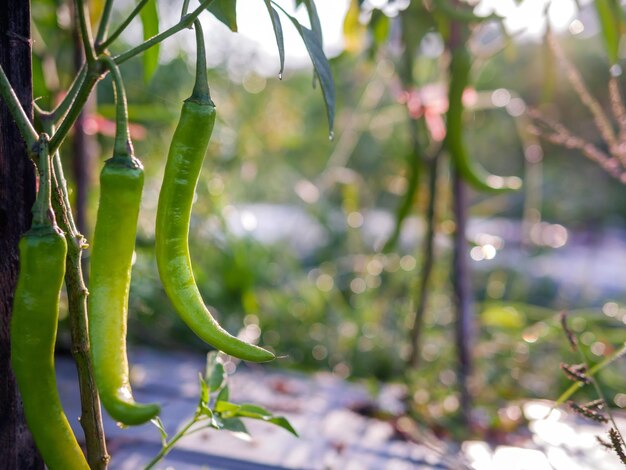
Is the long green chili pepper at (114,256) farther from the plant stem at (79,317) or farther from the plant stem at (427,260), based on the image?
the plant stem at (427,260)

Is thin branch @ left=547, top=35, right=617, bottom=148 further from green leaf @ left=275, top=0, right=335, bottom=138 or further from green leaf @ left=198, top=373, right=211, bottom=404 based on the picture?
green leaf @ left=198, top=373, right=211, bottom=404

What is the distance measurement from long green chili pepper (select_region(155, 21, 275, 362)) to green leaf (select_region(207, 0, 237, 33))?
0.08m

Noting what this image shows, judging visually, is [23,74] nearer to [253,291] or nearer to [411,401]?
[411,401]

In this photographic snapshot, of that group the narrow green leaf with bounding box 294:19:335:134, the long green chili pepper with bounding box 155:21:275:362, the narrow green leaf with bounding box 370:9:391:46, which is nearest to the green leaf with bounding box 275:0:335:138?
the narrow green leaf with bounding box 294:19:335:134

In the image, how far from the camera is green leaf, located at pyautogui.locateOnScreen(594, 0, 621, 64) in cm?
97

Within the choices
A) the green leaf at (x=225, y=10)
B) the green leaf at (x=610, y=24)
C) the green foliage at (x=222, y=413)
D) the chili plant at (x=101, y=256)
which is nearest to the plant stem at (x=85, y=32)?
the chili plant at (x=101, y=256)

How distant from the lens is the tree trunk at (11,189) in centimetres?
52

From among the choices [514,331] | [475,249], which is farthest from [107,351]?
[514,331]

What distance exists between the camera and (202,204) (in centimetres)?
196

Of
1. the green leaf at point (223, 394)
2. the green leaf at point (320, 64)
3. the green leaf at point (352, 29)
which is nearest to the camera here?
the green leaf at point (320, 64)

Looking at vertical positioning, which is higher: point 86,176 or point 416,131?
point 416,131

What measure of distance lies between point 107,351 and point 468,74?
32.8 inches

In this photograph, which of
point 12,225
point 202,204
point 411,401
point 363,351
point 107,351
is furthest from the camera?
point 202,204

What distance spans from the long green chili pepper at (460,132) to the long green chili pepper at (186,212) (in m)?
0.71
